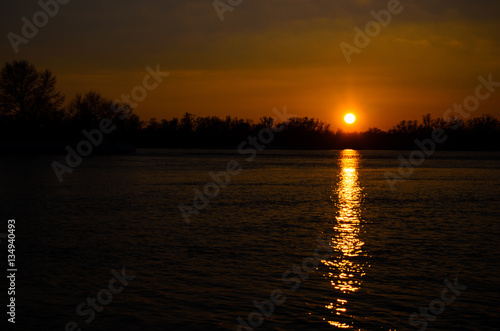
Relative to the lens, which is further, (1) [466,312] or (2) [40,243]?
(2) [40,243]

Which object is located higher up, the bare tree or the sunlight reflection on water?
the bare tree

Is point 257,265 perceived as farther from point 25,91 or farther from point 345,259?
point 25,91

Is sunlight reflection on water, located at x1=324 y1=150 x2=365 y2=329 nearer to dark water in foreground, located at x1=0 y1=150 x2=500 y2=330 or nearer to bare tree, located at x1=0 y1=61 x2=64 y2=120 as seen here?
dark water in foreground, located at x1=0 y1=150 x2=500 y2=330

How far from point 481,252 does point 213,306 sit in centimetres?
995

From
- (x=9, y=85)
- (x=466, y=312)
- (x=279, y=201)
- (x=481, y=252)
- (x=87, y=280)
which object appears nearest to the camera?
(x=466, y=312)

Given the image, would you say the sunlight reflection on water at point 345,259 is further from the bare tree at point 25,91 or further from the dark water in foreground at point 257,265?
the bare tree at point 25,91

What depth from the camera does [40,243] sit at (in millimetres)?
18891

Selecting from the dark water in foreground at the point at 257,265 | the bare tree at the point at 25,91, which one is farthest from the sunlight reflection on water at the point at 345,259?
the bare tree at the point at 25,91

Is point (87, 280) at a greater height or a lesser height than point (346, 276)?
lesser

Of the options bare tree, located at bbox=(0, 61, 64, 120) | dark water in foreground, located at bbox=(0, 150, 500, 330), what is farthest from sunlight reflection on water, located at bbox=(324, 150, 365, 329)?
bare tree, located at bbox=(0, 61, 64, 120)

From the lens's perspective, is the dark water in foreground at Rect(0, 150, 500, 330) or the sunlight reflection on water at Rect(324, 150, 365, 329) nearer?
the dark water in foreground at Rect(0, 150, 500, 330)

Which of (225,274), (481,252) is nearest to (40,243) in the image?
(225,274)

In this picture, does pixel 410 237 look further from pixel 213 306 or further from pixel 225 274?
pixel 213 306

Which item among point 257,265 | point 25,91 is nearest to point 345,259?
point 257,265
